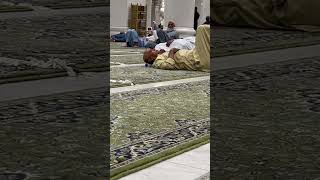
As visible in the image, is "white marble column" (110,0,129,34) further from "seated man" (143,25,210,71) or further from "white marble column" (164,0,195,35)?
"seated man" (143,25,210,71)

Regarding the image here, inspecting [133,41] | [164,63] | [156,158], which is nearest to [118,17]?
[133,41]

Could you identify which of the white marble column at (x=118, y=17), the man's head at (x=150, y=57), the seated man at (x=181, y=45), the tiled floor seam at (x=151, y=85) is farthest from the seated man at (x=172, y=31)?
the tiled floor seam at (x=151, y=85)

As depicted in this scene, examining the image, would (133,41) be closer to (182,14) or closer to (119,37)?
(182,14)

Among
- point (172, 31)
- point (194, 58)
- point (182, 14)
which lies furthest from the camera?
point (182, 14)

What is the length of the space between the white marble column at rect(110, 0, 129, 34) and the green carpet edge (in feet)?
42.8

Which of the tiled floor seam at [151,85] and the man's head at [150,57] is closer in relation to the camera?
the tiled floor seam at [151,85]

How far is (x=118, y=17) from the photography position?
15.9 m

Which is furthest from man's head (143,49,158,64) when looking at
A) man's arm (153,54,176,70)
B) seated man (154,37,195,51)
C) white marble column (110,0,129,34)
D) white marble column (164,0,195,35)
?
white marble column (110,0,129,34)

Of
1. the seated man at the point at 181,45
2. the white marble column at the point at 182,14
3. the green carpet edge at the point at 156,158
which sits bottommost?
the green carpet edge at the point at 156,158

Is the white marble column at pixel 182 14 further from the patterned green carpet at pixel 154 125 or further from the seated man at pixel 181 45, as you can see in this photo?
the patterned green carpet at pixel 154 125

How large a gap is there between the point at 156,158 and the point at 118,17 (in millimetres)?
13902

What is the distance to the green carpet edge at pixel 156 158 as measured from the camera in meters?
2.02

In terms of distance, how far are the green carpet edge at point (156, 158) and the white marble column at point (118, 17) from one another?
13.0 m

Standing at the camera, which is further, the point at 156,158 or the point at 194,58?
the point at 194,58
